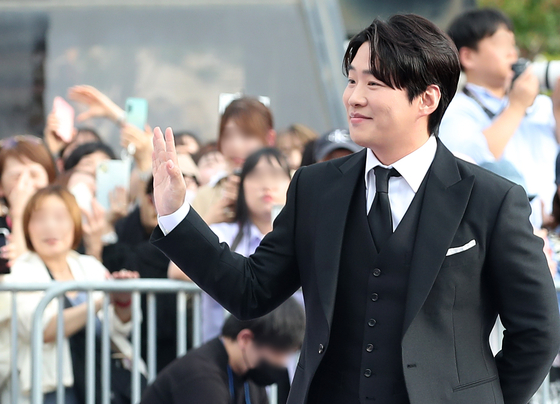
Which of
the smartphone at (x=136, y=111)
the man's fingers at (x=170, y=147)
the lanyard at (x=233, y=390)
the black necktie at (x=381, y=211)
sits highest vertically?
the smartphone at (x=136, y=111)

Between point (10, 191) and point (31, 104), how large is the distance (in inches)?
127

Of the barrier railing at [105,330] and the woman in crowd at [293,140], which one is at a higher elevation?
the woman in crowd at [293,140]

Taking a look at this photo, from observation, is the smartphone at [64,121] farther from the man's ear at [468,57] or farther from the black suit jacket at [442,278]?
the black suit jacket at [442,278]

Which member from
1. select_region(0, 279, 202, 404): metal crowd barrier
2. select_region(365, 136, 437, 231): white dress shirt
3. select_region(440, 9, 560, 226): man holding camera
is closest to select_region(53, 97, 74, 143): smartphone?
select_region(0, 279, 202, 404): metal crowd barrier

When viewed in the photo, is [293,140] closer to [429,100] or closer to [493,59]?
[493,59]

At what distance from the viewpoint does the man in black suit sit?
2.26 meters

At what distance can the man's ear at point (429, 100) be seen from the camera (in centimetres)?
234

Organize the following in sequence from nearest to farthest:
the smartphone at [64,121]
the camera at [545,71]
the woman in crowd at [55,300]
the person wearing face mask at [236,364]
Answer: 1. the person wearing face mask at [236,364]
2. the woman in crowd at [55,300]
3. the camera at [545,71]
4. the smartphone at [64,121]

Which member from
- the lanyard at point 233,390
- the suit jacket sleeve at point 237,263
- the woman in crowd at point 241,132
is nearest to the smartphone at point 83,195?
the woman in crowd at point 241,132

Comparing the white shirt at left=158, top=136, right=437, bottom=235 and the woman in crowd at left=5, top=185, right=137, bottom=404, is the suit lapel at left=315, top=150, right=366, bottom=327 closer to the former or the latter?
the white shirt at left=158, top=136, right=437, bottom=235

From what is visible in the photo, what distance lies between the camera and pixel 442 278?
225 centimetres

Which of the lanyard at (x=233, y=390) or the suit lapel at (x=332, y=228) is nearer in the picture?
the suit lapel at (x=332, y=228)

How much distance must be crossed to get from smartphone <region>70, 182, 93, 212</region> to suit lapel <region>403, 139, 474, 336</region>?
367cm

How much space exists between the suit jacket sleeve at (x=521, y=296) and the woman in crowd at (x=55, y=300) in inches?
98.9
